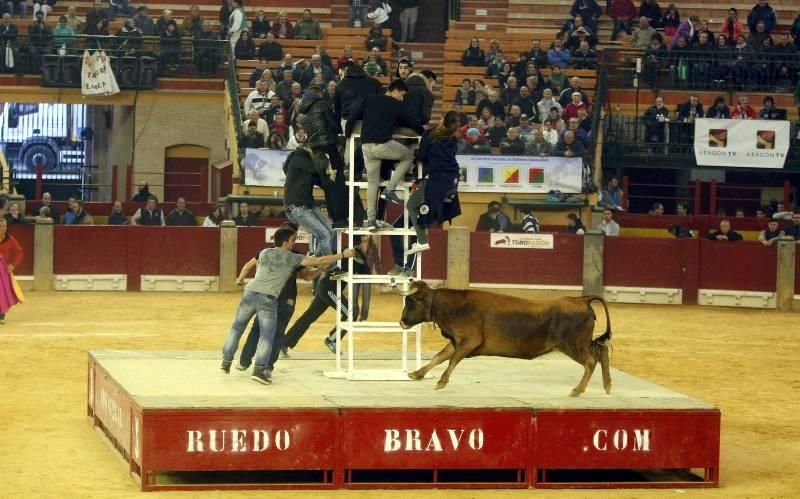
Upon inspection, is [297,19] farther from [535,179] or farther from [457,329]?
[457,329]

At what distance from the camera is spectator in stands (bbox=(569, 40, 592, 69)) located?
34688 millimetres

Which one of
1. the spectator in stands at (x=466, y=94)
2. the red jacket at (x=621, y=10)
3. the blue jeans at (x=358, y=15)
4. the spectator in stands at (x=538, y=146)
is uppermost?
the red jacket at (x=621, y=10)

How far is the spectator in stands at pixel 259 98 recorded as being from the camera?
3250 cm

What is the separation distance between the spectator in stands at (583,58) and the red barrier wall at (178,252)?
29.5 feet

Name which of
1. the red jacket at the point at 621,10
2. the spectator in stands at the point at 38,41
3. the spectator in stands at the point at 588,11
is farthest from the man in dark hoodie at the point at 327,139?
the red jacket at the point at 621,10

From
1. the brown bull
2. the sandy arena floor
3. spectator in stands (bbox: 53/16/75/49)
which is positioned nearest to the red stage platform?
the sandy arena floor

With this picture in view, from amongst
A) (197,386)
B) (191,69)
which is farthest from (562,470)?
(191,69)

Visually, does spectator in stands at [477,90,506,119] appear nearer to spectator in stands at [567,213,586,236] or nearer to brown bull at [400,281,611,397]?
spectator in stands at [567,213,586,236]

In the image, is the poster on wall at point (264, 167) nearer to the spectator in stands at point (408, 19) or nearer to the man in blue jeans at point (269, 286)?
the spectator in stands at point (408, 19)

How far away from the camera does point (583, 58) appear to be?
34750 mm

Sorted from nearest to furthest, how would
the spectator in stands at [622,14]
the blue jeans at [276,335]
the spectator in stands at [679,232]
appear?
the blue jeans at [276,335]
the spectator in stands at [679,232]
the spectator in stands at [622,14]

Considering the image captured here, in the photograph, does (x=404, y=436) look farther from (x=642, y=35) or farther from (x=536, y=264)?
(x=642, y=35)

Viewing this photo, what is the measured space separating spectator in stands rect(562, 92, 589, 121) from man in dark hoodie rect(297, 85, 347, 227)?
17264 mm

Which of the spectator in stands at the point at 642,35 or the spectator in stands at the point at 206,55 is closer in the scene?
the spectator in stands at the point at 642,35
